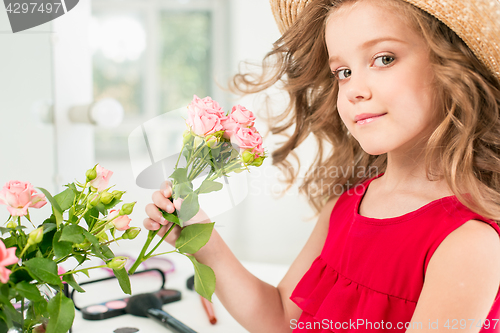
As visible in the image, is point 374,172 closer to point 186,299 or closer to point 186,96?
point 186,299

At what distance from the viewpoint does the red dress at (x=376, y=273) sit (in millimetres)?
553

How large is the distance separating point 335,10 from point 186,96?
2.49 m

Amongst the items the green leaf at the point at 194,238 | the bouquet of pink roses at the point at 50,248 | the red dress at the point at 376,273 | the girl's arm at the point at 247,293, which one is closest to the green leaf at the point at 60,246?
the bouquet of pink roses at the point at 50,248

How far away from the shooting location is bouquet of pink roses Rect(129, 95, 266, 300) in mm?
477

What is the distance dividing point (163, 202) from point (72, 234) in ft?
0.49

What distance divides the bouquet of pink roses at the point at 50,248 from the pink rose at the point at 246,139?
5.4 inches

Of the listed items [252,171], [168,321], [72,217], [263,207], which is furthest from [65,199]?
[263,207]

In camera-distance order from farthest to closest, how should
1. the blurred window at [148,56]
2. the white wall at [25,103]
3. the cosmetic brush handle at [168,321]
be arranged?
the blurred window at [148,56], the white wall at [25,103], the cosmetic brush handle at [168,321]

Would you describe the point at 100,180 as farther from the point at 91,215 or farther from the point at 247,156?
the point at 247,156

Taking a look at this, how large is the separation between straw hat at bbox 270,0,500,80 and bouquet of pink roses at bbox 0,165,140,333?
1.38ft

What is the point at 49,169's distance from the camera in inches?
38.9

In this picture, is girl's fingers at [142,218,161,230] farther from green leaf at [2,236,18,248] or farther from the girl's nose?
the girl's nose

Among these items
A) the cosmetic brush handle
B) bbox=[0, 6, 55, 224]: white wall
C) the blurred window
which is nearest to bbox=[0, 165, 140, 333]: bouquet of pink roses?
the cosmetic brush handle

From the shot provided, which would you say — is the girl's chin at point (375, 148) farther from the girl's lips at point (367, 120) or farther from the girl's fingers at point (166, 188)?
the girl's fingers at point (166, 188)
